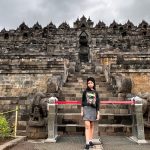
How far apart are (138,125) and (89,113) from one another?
2469 mm

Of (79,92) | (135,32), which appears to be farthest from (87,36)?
(79,92)

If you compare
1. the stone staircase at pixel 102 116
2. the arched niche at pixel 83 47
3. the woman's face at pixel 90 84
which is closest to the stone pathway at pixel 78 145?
the stone staircase at pixel 102 116

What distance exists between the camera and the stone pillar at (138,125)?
10.2 metres

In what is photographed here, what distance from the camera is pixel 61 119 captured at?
1220 centimetres

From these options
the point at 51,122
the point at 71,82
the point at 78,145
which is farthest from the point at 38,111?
the point at 71,82

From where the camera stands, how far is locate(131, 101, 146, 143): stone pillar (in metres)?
10.2

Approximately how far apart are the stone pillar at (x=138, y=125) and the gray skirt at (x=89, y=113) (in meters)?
2.11

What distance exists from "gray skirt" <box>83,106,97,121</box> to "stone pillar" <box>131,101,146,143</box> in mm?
2113

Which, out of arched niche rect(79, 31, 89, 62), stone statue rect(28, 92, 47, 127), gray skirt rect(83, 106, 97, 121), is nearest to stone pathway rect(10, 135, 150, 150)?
gray skirt rect(83, 106, 97, 121)

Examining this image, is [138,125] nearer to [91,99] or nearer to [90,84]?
[91,99]

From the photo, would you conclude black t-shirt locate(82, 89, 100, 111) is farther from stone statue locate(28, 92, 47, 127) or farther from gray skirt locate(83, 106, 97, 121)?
stone statue locate(28, 92, 47, 127)

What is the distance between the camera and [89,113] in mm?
8812

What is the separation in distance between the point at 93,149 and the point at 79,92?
6.95m

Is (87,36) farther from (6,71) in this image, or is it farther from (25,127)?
(25,127)
